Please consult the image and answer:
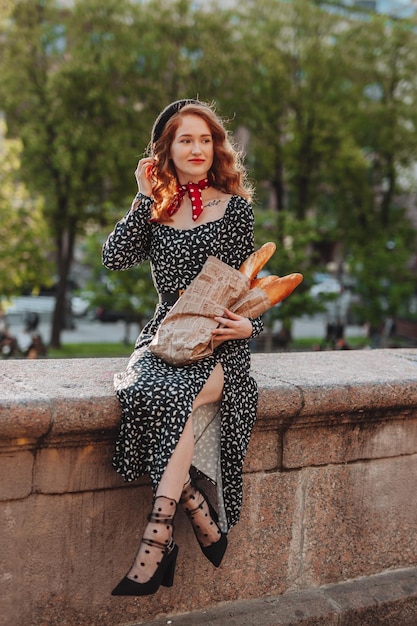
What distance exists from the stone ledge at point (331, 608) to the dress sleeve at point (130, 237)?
1.54 metres

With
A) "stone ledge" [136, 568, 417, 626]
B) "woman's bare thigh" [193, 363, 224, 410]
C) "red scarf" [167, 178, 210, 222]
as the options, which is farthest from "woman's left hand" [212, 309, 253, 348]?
"stone ledge" [136, 568, 417, 626]

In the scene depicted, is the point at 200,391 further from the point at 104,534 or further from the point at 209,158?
the point at 209,158

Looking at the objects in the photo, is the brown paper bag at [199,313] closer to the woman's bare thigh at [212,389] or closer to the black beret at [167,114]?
the woman's bare thigh at [212,389]

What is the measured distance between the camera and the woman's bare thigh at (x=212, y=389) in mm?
2670

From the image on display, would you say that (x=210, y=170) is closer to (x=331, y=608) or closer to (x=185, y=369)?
(x=185, y=369)

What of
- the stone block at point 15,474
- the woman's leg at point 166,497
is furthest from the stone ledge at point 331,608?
the stone block at point 15,474

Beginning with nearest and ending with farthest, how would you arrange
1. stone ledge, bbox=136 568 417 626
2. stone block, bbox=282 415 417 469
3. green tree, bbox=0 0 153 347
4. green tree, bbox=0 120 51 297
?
stone ledge, bbox=136 568 417 626 → stone block, bbox=282 415 417 469 → green tree, bbox=0 120 51 297 → green tree, bbox=0 0 153 347

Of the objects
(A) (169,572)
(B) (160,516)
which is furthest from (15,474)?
(A) (169,572)

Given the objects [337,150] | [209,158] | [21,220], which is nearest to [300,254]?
[337,150]

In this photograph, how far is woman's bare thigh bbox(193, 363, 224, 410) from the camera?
8.76ft

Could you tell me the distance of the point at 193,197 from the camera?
3.08 metres

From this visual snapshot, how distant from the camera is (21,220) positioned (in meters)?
21.0

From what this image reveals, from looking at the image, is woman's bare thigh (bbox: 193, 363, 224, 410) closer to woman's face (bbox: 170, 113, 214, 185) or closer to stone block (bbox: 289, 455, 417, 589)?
stone block (bbox: 289, 455, 417, 589)

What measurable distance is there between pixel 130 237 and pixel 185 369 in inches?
26.2
